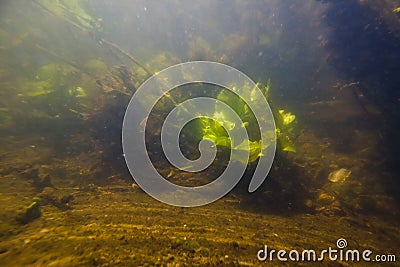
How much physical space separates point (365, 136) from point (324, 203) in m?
2.69

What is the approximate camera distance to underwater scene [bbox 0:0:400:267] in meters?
2.73

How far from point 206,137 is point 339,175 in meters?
2.77

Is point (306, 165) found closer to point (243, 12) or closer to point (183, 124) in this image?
point (183, 124)

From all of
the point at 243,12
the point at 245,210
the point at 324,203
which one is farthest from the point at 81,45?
the point at 324,203

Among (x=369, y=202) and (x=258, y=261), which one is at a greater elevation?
(x=369, y=202)

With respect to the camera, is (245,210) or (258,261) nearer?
(258,261)

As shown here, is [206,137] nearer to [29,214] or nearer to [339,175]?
[339,175]

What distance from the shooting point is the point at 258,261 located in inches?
94.7
